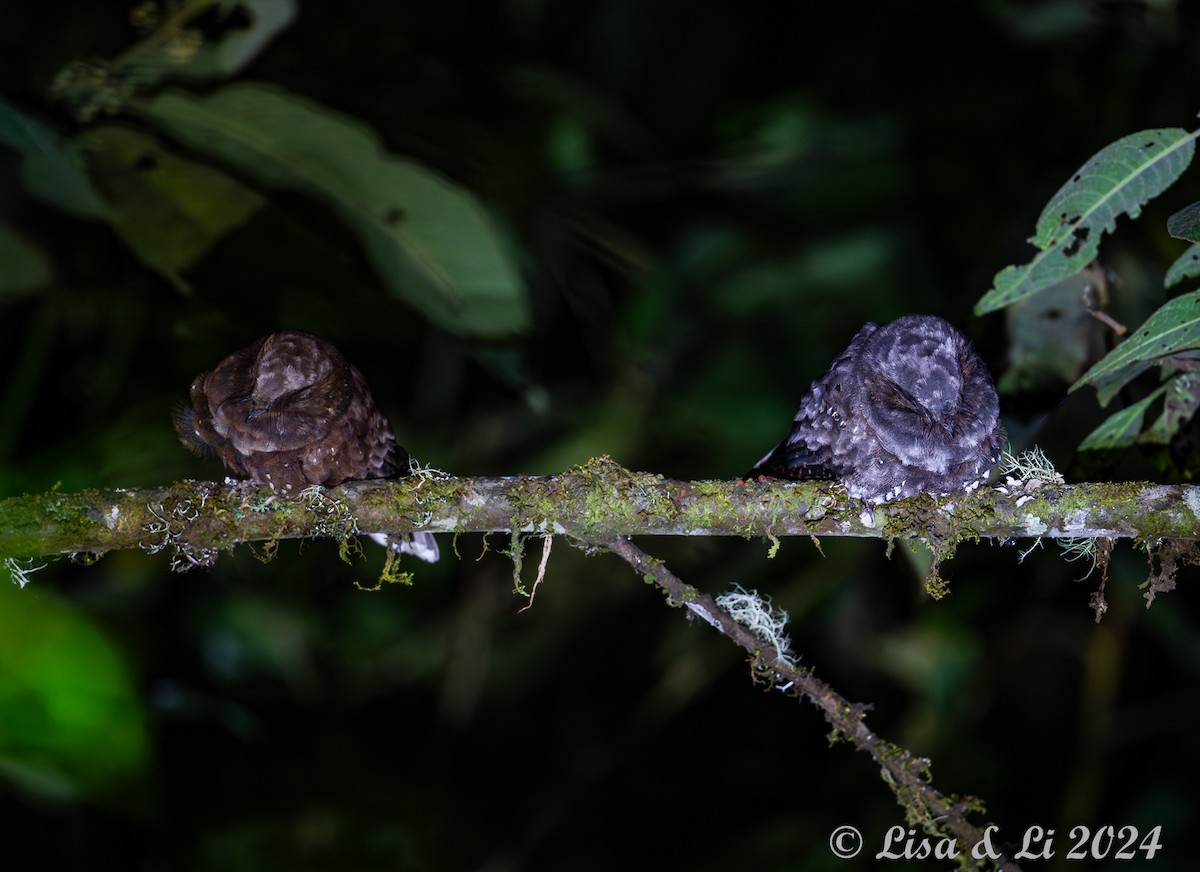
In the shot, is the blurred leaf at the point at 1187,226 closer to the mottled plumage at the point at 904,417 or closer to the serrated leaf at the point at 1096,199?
the serrated leaf at the point at 1096,199

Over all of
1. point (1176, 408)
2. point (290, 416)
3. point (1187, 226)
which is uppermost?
point (1176, 408)

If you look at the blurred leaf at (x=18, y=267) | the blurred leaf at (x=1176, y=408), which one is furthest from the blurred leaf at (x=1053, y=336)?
the blurred leaf at (x=18, y=267)

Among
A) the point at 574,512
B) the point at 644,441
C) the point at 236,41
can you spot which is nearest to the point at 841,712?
the point at 574,512

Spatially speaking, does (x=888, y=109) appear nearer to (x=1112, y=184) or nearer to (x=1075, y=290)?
(x=1075, y=290)

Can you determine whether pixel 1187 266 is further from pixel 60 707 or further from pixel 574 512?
pixel 60 707

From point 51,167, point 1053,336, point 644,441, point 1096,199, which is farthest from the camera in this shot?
point 644,441

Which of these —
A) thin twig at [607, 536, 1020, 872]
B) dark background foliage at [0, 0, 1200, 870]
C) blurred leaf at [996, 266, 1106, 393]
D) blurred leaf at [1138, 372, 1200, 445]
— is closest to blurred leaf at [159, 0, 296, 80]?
dark background foliage at [0, 0, 1200, 870]

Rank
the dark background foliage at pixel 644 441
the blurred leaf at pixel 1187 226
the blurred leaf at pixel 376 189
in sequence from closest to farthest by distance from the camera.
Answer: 1. the blurred leaf at pixel 1187 226
2. the blurred leaf at pixel 376 189
3. the dark background foliage at pixel 644 441
